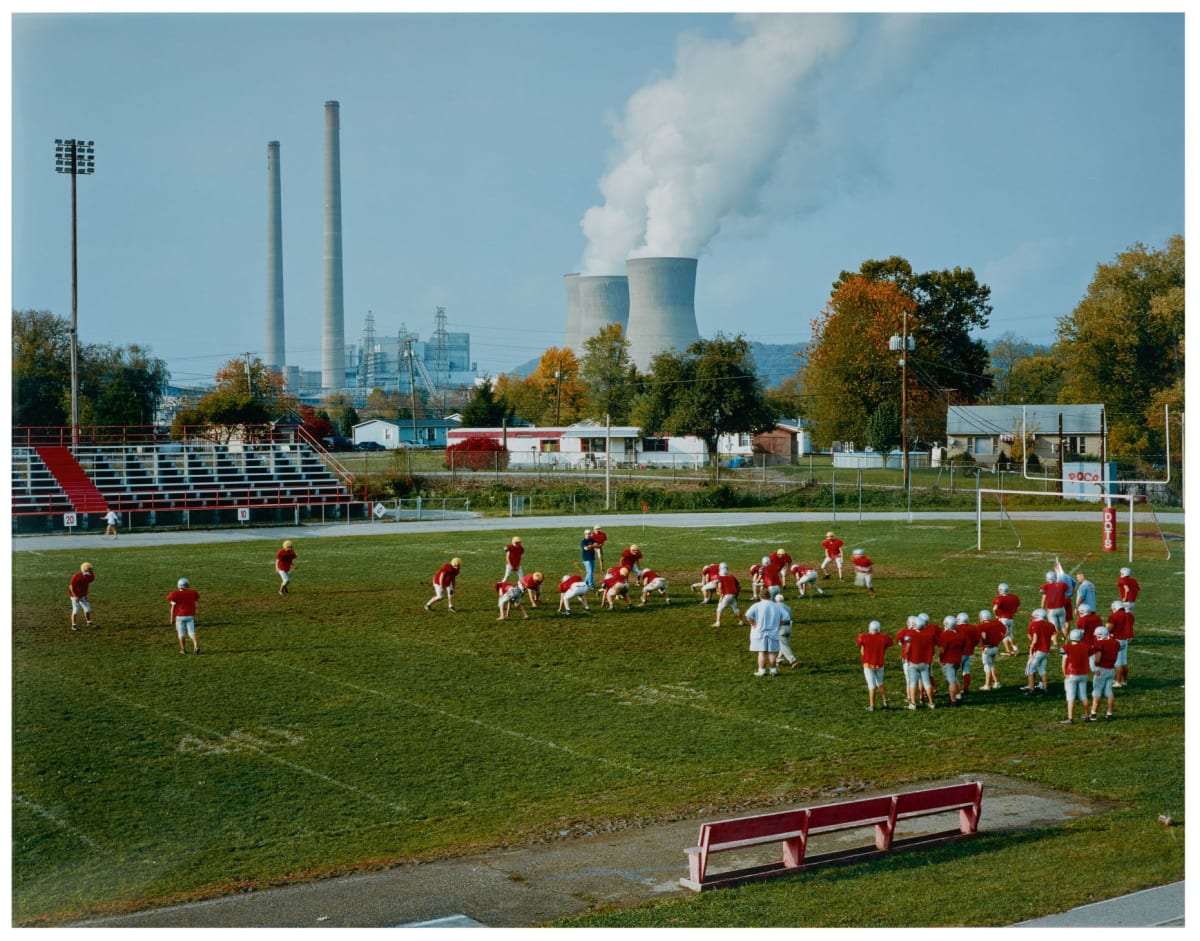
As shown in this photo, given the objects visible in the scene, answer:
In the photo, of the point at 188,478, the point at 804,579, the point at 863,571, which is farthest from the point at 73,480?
the point at 863,571

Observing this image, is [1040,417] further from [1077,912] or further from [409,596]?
[1077,912]

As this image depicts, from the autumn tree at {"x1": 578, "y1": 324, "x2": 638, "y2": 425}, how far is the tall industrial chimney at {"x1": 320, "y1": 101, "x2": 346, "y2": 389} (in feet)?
48.5

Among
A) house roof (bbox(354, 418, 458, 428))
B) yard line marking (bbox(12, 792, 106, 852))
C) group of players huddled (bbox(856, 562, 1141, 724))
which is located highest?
house roof (bbox(354, 418, 458, 428))

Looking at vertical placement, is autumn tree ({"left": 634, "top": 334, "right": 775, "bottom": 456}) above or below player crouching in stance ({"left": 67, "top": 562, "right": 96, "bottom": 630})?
above

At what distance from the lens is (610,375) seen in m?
71.6

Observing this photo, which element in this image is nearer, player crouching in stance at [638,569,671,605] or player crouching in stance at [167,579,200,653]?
player crouching in stance at [167,579,200,653]

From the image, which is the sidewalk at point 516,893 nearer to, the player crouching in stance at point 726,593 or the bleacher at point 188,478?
the player crouching in stance at point 726,593

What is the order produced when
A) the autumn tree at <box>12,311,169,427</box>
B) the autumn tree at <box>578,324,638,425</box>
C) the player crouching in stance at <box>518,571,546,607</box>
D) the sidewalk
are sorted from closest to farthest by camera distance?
the sidewalk → the player crouching in stance at <box>518,571,546,607</box> → the autumn tree at <box>12,311,169,427</box> → the autumn tree at <box>578,324,638,425</box>

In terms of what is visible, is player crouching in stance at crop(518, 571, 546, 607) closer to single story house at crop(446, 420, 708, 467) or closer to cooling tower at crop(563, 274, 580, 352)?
single story house at crop(446, 420, 708, 467)

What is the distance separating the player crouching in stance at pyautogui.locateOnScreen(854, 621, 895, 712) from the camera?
594 inches

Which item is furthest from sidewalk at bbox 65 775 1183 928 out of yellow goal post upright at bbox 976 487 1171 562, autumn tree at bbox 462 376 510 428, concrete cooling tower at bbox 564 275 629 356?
concrete cooling tower at bbox 564 275 629 356

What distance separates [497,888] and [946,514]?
33581mm

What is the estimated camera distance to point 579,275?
8056 centimetres
